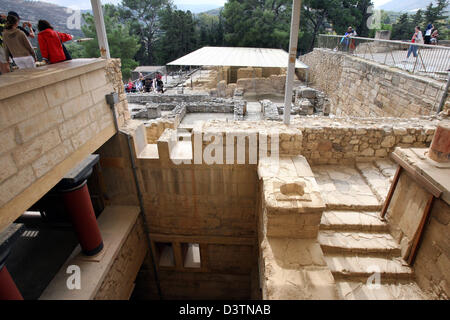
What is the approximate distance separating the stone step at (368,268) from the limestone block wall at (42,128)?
4.16 metres

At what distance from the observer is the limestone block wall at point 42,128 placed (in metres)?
2.96

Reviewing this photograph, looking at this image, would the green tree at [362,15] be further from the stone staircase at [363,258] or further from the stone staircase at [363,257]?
the stone staircase at [363,258]

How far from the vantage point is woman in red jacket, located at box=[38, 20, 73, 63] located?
4.54m

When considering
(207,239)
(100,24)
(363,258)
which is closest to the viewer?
(363,258)

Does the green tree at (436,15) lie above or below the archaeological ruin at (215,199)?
above

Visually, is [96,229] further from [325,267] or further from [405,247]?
[405,247]

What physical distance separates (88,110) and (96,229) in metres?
2.22

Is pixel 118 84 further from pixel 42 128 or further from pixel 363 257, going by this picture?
pixel 363 257

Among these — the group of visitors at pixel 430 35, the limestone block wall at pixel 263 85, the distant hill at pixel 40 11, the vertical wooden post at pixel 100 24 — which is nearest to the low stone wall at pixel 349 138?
the vertical wooden post at pixel 100 24

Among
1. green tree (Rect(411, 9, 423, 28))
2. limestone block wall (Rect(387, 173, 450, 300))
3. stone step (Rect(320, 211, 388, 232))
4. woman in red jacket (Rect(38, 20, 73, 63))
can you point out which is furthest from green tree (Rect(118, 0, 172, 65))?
limestone block wall (Rect(387, 173, 450, 300))

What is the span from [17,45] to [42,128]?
72.9 inches

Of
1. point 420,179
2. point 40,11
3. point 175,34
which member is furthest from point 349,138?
point 40,11

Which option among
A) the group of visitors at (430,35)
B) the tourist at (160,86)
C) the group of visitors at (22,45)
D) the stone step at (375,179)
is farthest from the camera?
the tourist at (160,86)

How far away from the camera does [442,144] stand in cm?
343
